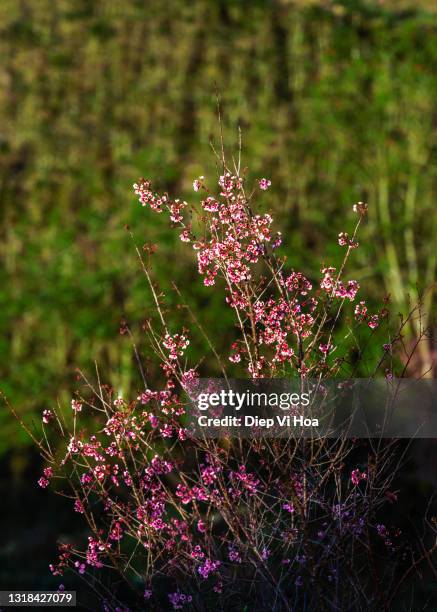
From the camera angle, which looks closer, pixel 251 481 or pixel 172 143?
pixel 251 481

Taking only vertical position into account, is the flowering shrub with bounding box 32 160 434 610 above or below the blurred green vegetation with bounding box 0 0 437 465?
below

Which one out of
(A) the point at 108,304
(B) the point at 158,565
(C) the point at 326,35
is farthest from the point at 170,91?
(B) the point at 158,565

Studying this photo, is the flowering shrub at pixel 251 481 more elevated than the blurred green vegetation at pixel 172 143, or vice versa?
the blurred green vegetation at pixel 172 143

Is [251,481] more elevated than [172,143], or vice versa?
[172,143]

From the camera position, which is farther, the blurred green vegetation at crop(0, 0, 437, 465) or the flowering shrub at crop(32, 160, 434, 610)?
the blurred green vegetation at crop(0, 0, 437, 465)

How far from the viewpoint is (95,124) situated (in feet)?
→ 24.7

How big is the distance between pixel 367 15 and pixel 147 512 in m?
5.22

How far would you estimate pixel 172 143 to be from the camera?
7434 mm

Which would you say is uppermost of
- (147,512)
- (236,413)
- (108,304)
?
(108,304)

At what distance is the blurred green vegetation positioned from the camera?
691 centimetres

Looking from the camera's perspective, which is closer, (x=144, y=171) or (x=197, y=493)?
(x=197, y=493)

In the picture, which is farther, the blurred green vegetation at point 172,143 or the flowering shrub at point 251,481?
the blurred green vegetation at point 172,143

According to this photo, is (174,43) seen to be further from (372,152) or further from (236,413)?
(236,413)

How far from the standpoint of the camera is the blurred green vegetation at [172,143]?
6.91m
